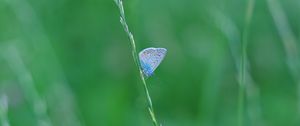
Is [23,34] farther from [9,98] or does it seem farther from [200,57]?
[200,57]

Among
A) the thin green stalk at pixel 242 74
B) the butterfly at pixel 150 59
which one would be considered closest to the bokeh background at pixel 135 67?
the thin green stalk at pixel 242 74

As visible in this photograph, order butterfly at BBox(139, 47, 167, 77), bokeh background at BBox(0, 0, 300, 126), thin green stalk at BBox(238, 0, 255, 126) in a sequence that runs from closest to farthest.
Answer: butterfly at BBox(139, 47, 167, 77)
thin green stalk at BBox(238, 0, 255, 126)
bokeh background at BBox(0, 0, 300, 126)

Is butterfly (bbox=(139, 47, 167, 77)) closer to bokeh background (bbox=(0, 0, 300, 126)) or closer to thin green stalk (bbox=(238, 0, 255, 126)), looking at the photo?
thin green stalk (bbox=(238, 0, 255, 126))

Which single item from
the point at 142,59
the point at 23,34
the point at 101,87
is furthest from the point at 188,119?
the point at 142,59

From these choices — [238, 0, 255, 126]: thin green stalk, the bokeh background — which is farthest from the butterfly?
the bokeh background

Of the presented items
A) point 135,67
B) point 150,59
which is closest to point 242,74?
point 150,59

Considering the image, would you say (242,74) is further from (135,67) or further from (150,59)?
(135,67)
